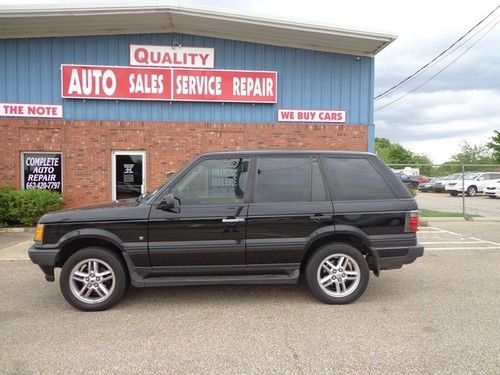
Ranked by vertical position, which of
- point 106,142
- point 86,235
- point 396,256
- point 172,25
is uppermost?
point 172,25

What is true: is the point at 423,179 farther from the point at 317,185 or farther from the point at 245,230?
the point at 245,230

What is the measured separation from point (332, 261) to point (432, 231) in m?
7.17

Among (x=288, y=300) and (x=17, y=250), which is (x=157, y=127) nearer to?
(x=17, y=250)

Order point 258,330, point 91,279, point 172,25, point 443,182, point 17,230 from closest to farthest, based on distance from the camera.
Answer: point 258,330, point 91,279, point 17,230, point 172,25, point 443,182

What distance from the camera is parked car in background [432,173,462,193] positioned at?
89.2 ft

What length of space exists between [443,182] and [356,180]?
25504mm

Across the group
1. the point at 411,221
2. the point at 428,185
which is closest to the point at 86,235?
the point at 411,221

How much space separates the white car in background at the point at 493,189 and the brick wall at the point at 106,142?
16.0 meters

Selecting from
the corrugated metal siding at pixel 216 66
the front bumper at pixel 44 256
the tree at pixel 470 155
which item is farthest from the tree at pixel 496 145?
the front bumper at pixel 44 256

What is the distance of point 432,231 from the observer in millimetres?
11125

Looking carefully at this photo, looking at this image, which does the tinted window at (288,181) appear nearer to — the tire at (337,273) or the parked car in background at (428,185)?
the tire at (337,273)

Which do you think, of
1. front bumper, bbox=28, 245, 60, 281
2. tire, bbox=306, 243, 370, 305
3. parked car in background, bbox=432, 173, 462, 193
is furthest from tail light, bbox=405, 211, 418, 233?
parked car in background, bbox=432, 173, 462, 193

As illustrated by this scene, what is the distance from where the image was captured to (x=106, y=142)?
11641 millimetres

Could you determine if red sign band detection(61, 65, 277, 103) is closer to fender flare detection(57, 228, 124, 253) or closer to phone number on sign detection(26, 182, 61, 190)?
phone number on sign detection(26, 182, 61, 190)
